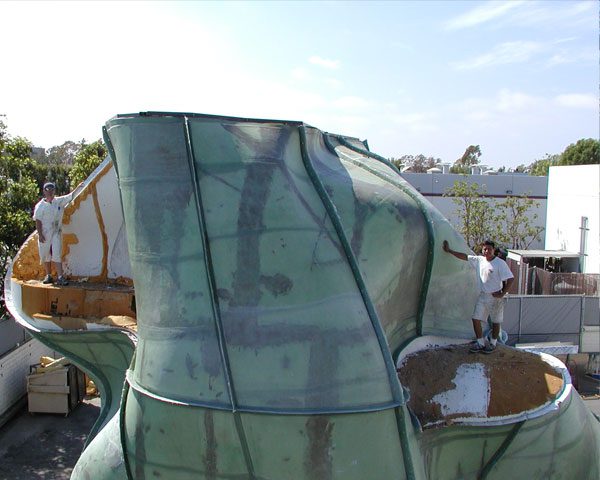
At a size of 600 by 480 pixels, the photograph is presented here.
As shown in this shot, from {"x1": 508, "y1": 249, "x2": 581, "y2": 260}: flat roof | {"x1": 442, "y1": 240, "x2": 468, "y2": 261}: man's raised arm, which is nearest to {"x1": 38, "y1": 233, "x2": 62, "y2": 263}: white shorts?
{"x1": 442, "y1": 240, "x2": 468, "y2": 261}: man's raised arm

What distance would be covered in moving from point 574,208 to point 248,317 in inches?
1057

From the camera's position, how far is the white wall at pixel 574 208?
25.1m

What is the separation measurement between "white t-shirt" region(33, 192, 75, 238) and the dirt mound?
4199 mm

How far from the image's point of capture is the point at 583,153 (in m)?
48.3

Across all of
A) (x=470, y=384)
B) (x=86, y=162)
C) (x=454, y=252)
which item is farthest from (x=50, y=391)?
(x=454, y=252)

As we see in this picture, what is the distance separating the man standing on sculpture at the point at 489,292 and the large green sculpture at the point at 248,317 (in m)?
2.00

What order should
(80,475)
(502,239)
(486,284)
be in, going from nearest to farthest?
(80,475) → (486,284) → (502,239)

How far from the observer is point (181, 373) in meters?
3.44

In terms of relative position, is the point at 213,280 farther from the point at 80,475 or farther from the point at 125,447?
the point at 80,475

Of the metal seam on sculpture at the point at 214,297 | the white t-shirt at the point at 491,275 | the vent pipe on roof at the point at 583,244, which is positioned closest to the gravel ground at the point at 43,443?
the white t-shirt at the point at 491,275

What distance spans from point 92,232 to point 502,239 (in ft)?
82.2

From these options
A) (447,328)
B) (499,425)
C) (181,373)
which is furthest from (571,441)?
(181,373)

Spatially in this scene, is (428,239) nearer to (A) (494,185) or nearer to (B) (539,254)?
(B) (539,254)

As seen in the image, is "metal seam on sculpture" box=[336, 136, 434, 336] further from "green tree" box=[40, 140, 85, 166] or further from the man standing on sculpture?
"green tree" box=[40, 140, 85, 166]
